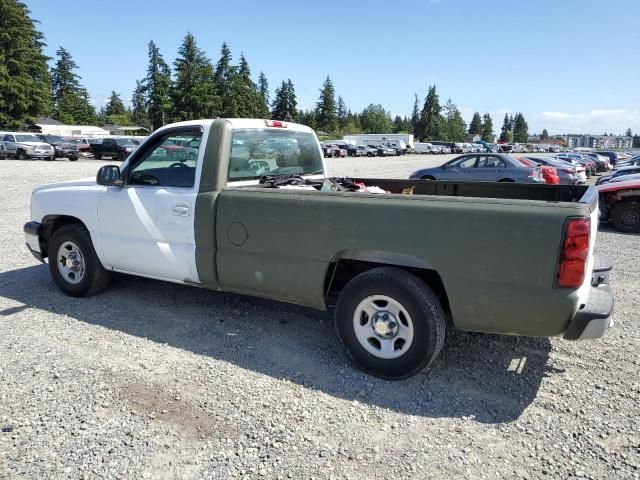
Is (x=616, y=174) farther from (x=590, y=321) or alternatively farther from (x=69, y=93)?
(x=69, y=93)

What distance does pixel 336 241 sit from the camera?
363 centimetres

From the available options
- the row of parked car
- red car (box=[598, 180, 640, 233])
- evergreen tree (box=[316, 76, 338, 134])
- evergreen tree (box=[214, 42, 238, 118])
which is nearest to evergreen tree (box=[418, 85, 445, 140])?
evergreen tree (box=[316, 76, 338, 134])

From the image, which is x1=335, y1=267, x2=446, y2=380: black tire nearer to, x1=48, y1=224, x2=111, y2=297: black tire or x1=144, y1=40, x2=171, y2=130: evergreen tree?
x1=48, y1=224, x2=111, y2=297: black tire

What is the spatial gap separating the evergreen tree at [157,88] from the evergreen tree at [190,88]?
386 cm

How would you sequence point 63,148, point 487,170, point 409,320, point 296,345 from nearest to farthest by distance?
1. point 409,320
2. point 296,345
3. point 487,170
4. point 63,148

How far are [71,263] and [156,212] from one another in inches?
61.5

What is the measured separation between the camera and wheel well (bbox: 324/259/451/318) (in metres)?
3.64

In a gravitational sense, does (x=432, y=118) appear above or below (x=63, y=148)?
above

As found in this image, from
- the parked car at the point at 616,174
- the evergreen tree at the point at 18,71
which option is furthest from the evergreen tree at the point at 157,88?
the parked car at the point at 616,174

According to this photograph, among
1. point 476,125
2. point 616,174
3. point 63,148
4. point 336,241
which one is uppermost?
point 476,125

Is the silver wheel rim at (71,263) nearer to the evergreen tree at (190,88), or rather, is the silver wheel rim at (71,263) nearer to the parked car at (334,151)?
the parked car at (334,151)

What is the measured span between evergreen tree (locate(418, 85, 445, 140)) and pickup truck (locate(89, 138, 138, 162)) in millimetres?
101230

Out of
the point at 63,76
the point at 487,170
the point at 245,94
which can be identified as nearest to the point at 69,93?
the point at 63,76

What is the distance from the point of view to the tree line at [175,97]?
60.5 metres
